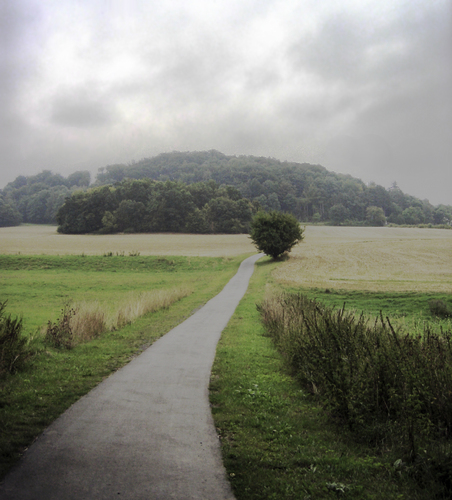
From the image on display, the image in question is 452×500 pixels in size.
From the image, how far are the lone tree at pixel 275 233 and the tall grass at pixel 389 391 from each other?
150 ft

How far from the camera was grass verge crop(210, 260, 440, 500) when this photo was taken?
405 centimetres

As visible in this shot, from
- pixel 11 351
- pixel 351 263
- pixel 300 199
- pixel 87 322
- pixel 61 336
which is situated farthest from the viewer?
pixel 300 199

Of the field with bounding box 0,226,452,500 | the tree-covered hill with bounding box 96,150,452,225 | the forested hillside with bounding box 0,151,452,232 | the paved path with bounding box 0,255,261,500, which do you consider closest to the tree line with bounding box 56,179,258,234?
the forested hillside with bounding box 0,151,452,232

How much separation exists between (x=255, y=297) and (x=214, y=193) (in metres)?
100.0

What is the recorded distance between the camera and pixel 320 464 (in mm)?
4578

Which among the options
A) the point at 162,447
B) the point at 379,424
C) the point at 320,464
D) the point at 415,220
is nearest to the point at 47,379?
the point at 162,447

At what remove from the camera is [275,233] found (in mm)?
53344

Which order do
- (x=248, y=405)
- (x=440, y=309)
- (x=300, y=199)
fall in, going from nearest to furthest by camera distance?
(x=248, y=405) → (x=440, y=309) → (x=300, y=199)

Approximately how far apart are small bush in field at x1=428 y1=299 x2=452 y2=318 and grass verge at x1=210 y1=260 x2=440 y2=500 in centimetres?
1515

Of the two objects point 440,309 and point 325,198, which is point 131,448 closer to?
point 440,309

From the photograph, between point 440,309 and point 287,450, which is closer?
point 287,450

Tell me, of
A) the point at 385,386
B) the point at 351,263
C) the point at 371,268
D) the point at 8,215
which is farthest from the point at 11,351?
the point at 8,215

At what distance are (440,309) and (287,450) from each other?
18523 mm

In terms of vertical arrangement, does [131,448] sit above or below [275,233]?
below
